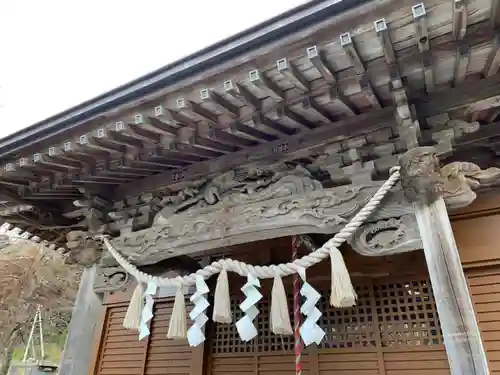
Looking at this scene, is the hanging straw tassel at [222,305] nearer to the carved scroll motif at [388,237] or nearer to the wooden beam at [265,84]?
the carved scroll motif at [388,237]

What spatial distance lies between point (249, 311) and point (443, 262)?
4.03ft

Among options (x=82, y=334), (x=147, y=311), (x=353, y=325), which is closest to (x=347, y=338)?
(x=353, y=325)

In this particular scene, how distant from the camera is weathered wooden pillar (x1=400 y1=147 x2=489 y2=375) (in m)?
1.79

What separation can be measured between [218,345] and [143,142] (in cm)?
240

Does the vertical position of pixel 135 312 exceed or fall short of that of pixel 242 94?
it falls short

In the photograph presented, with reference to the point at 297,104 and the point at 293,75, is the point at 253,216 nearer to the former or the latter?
the point at 297,104

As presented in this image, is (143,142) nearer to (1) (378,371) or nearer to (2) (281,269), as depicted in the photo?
(2) (281,269)

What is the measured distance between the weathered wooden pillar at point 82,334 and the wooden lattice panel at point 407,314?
8.28ft

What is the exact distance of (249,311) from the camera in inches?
95.1

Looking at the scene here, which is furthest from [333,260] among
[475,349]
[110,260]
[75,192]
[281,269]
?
[75,192]

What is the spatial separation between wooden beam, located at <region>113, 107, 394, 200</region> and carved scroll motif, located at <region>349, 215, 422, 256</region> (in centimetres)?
72

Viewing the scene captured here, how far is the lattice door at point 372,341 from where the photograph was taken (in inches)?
116

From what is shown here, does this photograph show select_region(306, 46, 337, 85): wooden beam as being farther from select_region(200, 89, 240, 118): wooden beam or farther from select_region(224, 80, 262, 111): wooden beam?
select_region(200, 89, 240, 118): wooden beam

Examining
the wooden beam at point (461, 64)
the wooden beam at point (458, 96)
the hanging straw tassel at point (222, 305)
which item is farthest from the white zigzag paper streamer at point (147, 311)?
the wooden beam at point (461, 64)
